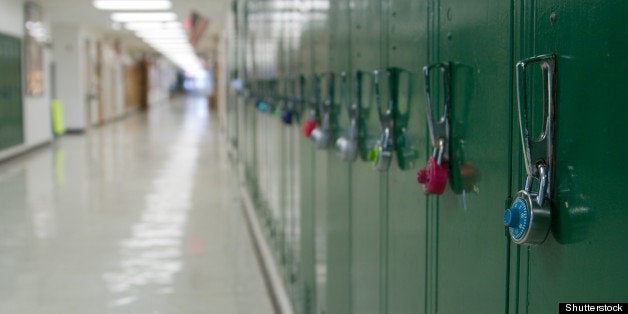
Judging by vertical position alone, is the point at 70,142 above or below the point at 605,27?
below

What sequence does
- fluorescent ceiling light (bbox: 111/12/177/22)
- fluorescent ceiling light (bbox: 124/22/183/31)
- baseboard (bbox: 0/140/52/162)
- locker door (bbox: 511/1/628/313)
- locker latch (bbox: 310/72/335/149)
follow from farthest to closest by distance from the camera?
fluorescent ceiling light (bbox: 124/22/183/31) → fluorescent ceiling light (bbox: 111/12/177/22) → baseboard (bbox: 0/140/52/162) → locker latch (bbox: 310/72/335/149) → locker door (bbox: 511/1/628/313)

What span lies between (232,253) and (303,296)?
2185 millimetres

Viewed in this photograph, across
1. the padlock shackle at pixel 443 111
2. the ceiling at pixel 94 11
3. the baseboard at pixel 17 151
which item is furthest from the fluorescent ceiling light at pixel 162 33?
the padlock shackle at pixel 443 111

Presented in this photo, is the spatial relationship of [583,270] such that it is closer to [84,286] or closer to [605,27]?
[605,27]

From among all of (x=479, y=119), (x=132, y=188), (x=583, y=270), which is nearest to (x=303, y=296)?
(x=479, y=119)

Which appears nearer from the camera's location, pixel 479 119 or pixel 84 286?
pixel 479 119

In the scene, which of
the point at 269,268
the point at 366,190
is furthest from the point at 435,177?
the point at 269,268

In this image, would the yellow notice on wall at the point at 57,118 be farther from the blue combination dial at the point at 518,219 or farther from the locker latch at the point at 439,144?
the blue combination dial at the point at 518,219

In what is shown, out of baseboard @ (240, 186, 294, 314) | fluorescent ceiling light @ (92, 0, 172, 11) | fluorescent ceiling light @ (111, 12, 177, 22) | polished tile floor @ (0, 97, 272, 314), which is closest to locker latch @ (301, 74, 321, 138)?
baseboard @ (240, 186, 294, 314)

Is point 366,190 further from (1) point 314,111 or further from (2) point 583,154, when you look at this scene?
(2) point 583,154

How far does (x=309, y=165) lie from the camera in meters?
3.48

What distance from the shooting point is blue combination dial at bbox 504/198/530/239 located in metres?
0.95

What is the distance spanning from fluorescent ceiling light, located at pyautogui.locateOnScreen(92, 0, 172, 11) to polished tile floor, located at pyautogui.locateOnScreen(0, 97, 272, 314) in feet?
13.1

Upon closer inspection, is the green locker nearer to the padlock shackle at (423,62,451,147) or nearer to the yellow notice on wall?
the yellow notice on wall
